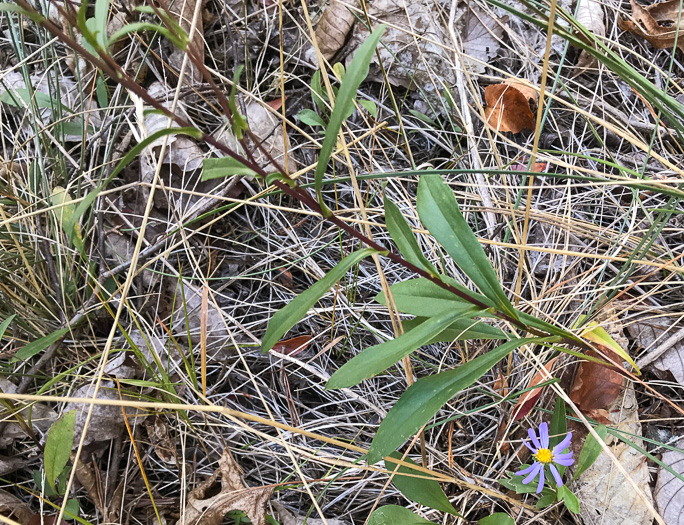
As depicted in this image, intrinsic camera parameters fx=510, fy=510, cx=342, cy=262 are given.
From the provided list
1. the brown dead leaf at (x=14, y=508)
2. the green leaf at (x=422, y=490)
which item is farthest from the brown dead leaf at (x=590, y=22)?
the brown dead leaf at (x=14, y=508)

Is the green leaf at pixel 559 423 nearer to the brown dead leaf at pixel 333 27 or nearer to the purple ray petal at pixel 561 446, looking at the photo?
the purple ray petal at pixel 561 446

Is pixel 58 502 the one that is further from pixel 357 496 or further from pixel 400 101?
pixel 400 101

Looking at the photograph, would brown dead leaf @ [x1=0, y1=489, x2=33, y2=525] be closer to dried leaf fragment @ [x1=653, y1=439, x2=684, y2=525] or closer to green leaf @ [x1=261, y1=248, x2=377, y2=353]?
green leaf @ [x1=261, y1=248, x2=377, y2=353]

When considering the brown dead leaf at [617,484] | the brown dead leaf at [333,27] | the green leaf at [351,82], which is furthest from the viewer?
the brown dead leaf at [333,27]

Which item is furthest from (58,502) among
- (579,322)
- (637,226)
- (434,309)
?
(637,226)

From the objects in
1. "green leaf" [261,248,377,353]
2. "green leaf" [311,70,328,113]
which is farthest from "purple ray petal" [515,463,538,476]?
"green leaf" [311,70,328,113]
